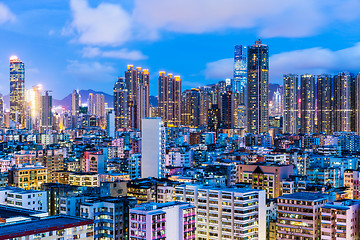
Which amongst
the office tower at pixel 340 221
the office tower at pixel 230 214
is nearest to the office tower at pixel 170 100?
the office tower at pixel 230 214

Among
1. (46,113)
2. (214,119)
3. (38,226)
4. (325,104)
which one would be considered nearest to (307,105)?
(325,104)

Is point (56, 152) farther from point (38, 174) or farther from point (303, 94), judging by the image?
point (303, 94)

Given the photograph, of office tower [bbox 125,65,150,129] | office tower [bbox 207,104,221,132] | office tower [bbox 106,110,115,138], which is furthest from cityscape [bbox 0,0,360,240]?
office tower [bbox 125,65,150,129]

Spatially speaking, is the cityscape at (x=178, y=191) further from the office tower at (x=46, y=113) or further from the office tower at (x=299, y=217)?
the office tower at (x=46, y=113)

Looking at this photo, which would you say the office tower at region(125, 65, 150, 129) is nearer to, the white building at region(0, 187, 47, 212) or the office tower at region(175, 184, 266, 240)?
the white building at region(0, 187, 47, 212)

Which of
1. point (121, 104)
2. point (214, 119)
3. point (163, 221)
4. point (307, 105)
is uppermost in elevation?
point (121, 104)

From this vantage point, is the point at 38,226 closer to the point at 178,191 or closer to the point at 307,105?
the point at 178,191
